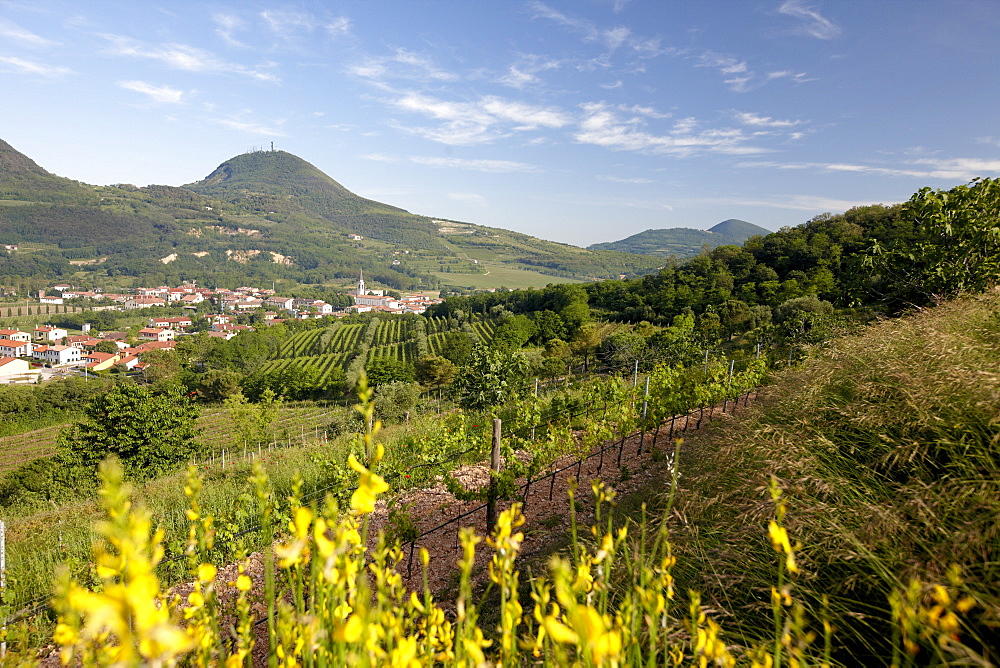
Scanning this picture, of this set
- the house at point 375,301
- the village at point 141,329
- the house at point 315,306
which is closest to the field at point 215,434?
the village at point 141,329

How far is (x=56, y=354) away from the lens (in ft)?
281

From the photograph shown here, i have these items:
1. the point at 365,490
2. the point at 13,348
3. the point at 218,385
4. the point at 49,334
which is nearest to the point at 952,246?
the point at 365,490

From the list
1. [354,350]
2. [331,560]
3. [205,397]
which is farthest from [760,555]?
[354,350]

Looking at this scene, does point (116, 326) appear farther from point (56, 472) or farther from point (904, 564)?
point (904, 564)

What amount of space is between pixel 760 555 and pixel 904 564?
79 centimetres

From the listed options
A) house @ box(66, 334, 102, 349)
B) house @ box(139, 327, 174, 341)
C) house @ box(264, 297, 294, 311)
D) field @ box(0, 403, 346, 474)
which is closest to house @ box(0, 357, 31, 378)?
house @ box(66, 334, 102, 349)

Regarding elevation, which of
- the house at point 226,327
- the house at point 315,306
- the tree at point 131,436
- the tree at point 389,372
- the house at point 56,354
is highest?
the tree at point 131,436

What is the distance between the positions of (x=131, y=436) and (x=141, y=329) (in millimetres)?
107903

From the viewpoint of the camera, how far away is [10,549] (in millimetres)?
7055

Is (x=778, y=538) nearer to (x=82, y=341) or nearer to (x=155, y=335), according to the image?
(x=155, y=335)

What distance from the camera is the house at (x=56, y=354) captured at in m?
85.2

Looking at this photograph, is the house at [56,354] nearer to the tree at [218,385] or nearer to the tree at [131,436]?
the tree at [218,385]

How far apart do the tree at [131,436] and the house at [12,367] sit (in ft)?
247

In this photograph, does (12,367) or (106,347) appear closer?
(12,367)
